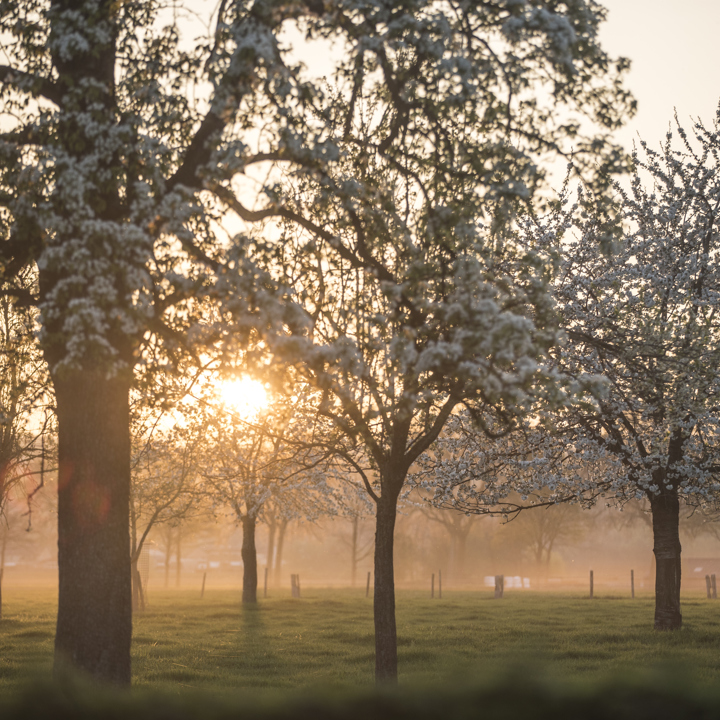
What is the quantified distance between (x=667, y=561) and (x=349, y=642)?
31.1 ft

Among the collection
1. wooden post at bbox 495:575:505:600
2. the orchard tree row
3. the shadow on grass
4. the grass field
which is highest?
the orchard tree row

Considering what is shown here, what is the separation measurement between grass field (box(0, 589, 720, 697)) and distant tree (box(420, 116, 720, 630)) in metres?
3.58

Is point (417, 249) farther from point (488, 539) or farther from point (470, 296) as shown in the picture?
point (488, 539)

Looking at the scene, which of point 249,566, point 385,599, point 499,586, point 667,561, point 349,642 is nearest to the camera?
point 385,599

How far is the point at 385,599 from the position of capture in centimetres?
1371

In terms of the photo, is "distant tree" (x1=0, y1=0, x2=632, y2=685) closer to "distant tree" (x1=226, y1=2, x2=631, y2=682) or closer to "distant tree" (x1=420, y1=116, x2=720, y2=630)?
"distant tree" (x1=226, y1=2, x2=631, y2=682)

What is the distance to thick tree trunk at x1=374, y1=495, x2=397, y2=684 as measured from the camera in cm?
1326

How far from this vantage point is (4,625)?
24.6 m

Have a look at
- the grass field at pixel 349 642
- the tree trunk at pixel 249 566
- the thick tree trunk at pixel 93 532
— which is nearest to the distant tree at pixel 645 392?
the grass field at pixel 349 642

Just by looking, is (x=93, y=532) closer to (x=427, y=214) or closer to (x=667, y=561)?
(x=427, y=214)

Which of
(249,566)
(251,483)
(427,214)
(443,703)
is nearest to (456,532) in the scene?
(249,566)

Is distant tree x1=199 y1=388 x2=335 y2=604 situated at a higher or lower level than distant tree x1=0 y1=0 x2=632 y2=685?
lower

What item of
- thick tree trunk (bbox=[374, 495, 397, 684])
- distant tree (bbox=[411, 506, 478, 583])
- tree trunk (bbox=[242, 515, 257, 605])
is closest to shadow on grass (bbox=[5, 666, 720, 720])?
thick tree trunk (bbox=[374, 495, 397, 684])

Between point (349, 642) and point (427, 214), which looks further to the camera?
point (349, 642)
